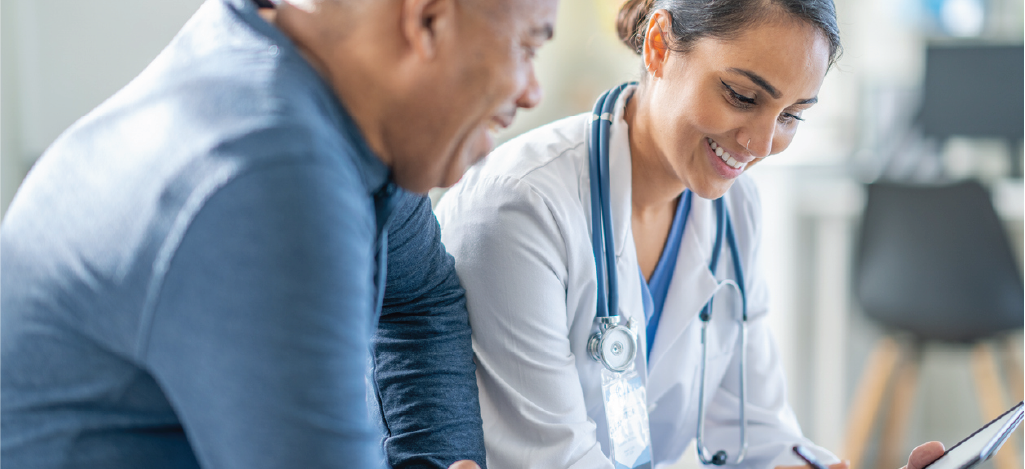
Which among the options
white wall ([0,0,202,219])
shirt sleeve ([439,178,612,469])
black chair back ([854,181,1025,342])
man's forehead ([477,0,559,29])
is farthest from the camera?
black chair back ([854,181,1025,342])

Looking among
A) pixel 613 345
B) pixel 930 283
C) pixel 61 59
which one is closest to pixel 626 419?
pixel 613 345

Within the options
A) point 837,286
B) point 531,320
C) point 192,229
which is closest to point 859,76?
point 837,286

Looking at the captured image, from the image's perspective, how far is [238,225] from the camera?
508 millimetres

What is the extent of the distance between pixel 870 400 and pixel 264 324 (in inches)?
91.6

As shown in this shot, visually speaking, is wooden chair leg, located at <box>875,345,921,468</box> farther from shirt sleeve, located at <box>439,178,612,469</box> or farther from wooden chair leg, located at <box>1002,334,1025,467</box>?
shirt sleeve, located at <box>439,178,612,469</box>

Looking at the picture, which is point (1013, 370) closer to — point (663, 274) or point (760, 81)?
point (663, 274)

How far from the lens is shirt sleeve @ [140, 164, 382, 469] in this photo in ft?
1.66

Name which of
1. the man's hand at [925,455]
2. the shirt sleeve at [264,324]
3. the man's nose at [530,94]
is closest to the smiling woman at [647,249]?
the man's hand at [925,455]

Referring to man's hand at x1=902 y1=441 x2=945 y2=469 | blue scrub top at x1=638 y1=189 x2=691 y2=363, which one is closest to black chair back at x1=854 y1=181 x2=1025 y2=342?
blue scrub top at x1=638 y1=189 x2=691 y2=363

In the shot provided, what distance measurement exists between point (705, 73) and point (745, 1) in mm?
101

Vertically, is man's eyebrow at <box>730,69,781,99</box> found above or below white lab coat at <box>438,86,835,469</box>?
above

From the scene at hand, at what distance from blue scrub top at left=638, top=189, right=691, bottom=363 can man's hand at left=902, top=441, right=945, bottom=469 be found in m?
0.37

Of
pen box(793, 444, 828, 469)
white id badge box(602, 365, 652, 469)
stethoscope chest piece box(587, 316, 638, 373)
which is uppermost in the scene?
stethoscope chest piece box(587, 316, 638, 373)

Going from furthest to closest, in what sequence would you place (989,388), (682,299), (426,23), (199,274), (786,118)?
(989,388) → (682,299) → (786,118) → (426,23) → (199,274)
